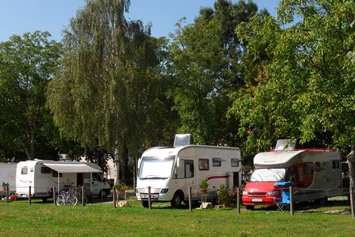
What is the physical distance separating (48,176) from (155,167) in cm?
886

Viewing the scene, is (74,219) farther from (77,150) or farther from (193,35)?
(77,150)

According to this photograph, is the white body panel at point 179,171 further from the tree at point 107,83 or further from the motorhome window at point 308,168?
A: the tree at point 107,83

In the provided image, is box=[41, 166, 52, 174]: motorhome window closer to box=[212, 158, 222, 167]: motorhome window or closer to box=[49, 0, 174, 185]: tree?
box=[49, 0, 174, 185]: tree

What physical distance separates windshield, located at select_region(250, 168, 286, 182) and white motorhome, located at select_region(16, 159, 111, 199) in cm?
1148

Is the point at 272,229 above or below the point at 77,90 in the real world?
below

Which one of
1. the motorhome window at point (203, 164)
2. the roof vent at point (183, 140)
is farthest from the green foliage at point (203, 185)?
the roof vent at point (183, 140)

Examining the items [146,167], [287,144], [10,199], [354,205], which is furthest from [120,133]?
[354,205]

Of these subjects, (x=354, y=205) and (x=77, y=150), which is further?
(x=77, y=150)

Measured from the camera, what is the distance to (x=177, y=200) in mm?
21391

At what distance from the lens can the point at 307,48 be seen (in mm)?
17953

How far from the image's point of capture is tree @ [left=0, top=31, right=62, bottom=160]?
39.3 m

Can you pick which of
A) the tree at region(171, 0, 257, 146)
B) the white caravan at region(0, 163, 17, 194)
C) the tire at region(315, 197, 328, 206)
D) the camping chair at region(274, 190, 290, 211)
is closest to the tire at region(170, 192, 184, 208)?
the camping chair at region(274, 190, 290, 211)

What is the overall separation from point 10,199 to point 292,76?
18.4 metres

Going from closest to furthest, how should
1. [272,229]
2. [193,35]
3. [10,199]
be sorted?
1. [272,229]
2. [10,199]
3. [193,35]
